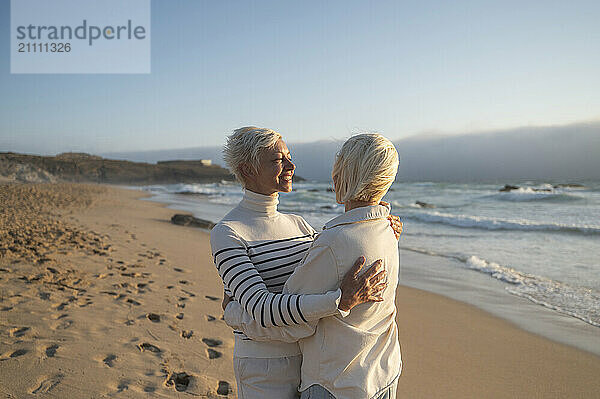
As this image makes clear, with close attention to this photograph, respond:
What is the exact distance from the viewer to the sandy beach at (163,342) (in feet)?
9.98

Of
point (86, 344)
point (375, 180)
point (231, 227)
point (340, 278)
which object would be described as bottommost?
point (86, 344)

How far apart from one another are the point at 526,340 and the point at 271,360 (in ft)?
12.5

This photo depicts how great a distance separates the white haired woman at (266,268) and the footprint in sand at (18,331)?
2676mm

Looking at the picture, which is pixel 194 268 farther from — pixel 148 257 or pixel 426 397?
pixel 426 397

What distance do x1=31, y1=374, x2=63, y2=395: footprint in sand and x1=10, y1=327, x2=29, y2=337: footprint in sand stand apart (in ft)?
2.70

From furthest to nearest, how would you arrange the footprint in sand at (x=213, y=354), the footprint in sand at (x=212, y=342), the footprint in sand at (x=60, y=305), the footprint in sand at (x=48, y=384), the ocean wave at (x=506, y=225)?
the ocean wave at (x=506, y=225) < the footprint in sand at (x=60, y=305) < the footprint in sand at (x=212, y=342) < the footprint in sand at (x=213, y=354) < the footprint in sand at (x=48, y=384)

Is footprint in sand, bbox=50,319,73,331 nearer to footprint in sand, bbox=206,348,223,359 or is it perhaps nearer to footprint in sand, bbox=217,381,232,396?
footprint in sand, bbox=206,348,223,359

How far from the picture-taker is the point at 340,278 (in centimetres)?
145

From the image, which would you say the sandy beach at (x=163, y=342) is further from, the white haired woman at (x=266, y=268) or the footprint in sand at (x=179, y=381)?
the white haired woman at (x=266, y=268)

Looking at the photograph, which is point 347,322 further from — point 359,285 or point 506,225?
point 506,225

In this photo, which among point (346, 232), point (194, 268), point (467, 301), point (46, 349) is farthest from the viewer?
point (194, 268)

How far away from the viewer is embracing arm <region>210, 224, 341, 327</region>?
1413mm

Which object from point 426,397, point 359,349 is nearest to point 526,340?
point 426,397

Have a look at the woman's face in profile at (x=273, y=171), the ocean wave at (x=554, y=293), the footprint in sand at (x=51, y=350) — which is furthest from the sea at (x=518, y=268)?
the footprint in sand at (x=51, y=350)
